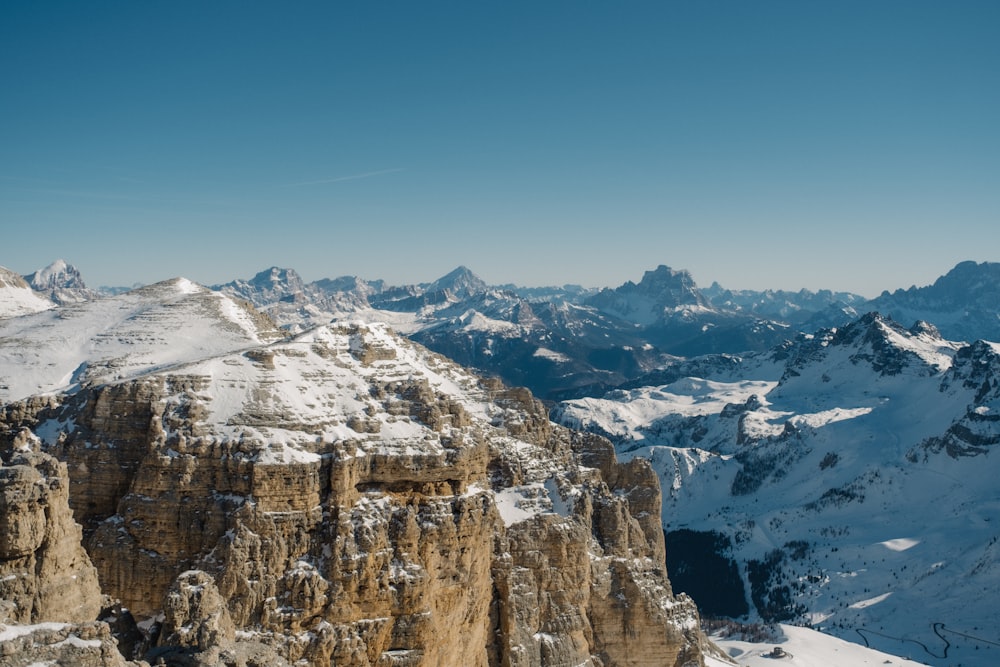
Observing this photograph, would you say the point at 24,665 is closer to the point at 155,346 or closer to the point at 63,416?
the point at 63,416

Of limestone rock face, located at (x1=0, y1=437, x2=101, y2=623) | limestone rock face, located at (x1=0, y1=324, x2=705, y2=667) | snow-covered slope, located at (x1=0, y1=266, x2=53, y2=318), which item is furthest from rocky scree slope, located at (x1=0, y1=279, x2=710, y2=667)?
snow-covered slope, located at (x1=0, y1=266, x2=53, y2=318)

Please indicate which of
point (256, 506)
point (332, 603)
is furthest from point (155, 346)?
point (332, 603)

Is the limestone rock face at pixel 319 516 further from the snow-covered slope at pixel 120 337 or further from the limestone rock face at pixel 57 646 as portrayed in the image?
the snow-covered slope at pixel 120 337

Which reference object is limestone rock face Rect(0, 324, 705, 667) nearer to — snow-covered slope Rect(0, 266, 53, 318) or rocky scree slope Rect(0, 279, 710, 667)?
rocky scree slope Rect(0, 279, 710, 667)

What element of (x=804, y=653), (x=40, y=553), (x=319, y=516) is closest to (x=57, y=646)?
(x=40, y=553)

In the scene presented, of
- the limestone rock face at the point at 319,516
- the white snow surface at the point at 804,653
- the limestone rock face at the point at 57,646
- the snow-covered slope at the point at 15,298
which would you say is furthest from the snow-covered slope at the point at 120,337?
the white snow surface at the point at 804,653

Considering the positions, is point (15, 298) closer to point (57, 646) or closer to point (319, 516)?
point (319, 516)
